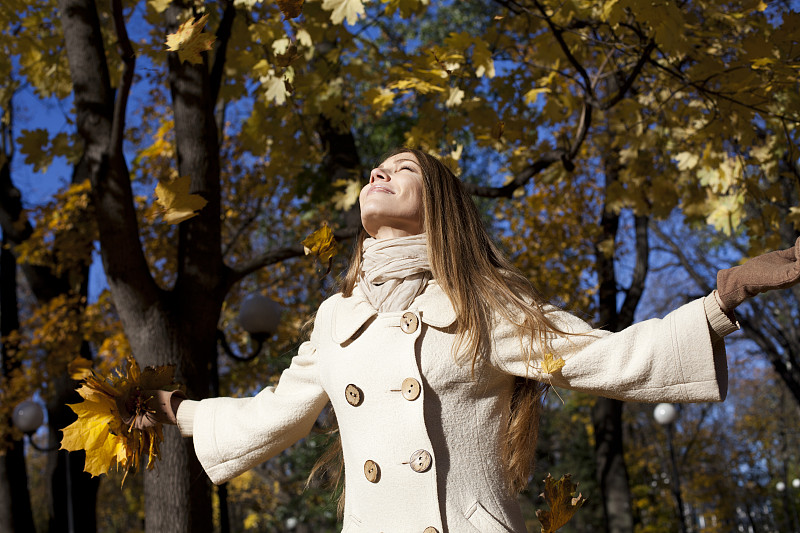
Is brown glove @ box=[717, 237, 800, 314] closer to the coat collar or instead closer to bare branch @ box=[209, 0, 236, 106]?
the coat collar

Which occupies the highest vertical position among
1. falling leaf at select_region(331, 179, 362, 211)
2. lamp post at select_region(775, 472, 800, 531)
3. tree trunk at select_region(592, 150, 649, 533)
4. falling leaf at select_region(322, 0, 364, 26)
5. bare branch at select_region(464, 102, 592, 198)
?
falling leaf at select_region(322, 0, 364, 26)

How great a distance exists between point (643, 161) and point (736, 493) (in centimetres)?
1452

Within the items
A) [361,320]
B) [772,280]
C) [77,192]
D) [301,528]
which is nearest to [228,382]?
[77,192]

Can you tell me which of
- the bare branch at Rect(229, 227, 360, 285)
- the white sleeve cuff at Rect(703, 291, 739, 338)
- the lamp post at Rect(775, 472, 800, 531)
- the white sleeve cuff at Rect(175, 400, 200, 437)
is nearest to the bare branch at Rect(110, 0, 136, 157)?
the bare branch at Rect(229, 227, 360, 285)

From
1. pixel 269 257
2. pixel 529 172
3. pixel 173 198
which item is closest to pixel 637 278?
pixel 529 172

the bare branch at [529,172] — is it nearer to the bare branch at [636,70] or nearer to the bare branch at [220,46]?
the bare branch at [636,70]

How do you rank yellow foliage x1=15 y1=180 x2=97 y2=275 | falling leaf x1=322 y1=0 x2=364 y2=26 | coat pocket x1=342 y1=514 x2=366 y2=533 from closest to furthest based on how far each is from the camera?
coat pocket x1=342 y1=514 x2=366 y2=533 < falling leaf x1=322 y1=0 x2=364 y2=26 < yellow foliage x1=15 y1=180 x2=97 y2=275

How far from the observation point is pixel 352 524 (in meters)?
2.06

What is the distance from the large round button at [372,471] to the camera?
1989 millimetres

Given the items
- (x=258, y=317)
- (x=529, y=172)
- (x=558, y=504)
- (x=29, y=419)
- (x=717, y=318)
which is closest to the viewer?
(x=717, y=318)

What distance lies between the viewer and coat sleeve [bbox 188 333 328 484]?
2.29 m

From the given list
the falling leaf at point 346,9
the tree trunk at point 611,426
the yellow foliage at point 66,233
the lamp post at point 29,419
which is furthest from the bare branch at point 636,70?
the lamp post at point 29,419

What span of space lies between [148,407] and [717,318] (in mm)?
1676

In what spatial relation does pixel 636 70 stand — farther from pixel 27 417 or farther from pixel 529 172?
pixel 27 417
